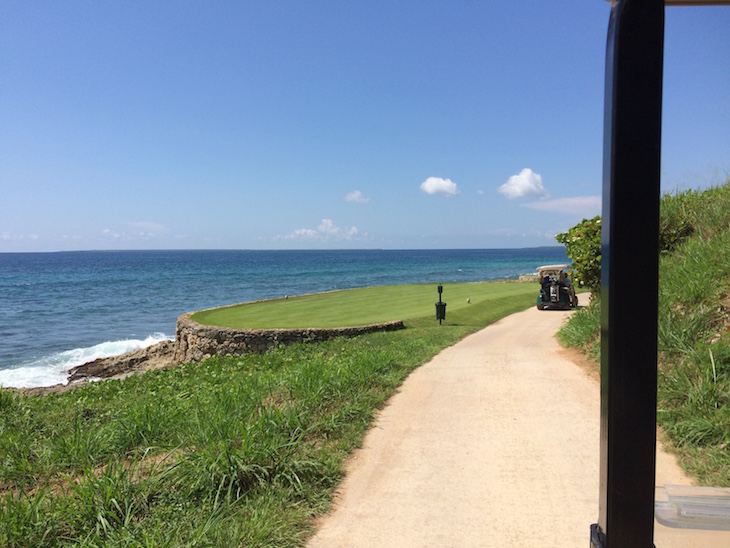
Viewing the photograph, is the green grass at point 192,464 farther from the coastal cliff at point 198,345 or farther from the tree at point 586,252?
the coastal cliff at point 198,345

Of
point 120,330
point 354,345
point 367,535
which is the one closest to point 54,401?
point 354,345

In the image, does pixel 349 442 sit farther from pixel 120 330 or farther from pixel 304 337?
pixel 120 330

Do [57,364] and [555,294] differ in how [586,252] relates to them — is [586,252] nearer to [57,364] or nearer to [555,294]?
[555,294]

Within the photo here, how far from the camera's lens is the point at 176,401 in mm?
6602

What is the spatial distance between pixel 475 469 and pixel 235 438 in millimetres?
2200

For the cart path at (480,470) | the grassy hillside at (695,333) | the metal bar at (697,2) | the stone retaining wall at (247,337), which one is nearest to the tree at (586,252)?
the grassy hillside at (695,333)

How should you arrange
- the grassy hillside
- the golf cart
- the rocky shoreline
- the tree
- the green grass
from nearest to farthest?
the green grass → the grassy hillside → the tree → the rocky shoreline → the golf cart

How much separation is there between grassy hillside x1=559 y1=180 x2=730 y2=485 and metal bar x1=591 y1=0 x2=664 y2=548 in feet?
8.81

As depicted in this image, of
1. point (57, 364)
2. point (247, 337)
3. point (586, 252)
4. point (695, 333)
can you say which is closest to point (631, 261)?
point (695, 333)

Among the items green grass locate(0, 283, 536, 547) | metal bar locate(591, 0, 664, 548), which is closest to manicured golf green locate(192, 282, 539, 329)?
green grass locate(0, 283, 536, 547)

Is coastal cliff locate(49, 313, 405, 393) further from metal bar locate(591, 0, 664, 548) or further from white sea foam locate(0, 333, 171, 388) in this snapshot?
metal bar locate(591, 0, 664, 548)

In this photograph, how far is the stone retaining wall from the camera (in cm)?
1462

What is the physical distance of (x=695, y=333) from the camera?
6.15 metres

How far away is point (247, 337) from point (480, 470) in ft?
38.2
